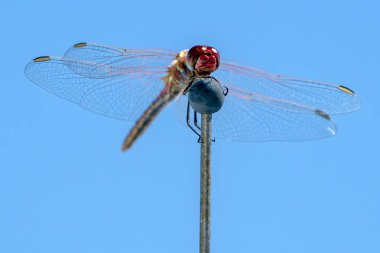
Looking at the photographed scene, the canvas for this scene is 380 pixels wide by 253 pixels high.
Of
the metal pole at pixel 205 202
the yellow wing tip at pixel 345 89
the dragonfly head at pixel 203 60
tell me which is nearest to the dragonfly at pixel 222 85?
the yellow wing tip at pixel 345 89

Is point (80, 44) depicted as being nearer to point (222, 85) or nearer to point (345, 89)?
point (222, 85)

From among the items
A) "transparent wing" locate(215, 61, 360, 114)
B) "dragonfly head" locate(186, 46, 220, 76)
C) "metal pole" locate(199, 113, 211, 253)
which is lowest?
"metal pole" locate(199, 113, 211, 253)

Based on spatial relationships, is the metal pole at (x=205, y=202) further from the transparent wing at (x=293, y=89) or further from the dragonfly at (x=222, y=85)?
the transparent wing at (x=293, y=89)

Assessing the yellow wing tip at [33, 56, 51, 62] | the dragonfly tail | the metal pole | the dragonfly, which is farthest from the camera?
the yellow wing tip at [33, 56, 51, 62]

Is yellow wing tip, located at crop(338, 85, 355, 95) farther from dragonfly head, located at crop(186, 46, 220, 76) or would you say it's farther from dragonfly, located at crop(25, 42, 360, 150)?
dragonfly head, located at crop(186, 46, 220, 76)

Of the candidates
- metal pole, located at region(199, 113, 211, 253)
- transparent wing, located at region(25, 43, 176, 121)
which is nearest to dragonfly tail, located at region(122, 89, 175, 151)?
transparent wing, located at region(25, 43, 176, 121)

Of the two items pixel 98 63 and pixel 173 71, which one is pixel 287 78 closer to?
pixel 173 71

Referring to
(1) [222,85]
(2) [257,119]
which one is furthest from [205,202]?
(2) [257,119]
